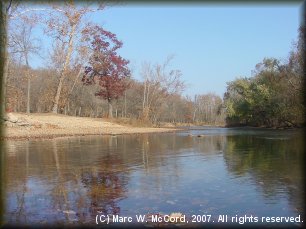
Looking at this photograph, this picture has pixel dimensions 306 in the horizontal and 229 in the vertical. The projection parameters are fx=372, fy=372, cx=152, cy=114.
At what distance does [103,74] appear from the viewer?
48.5 meters

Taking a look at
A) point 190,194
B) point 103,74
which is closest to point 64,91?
point 103,74

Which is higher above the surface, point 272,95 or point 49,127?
point 272,95

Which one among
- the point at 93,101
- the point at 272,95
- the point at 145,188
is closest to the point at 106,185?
the point at 145,188

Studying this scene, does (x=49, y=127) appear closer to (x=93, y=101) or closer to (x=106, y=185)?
(x=106, y=185)

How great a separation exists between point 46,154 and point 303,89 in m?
23.6

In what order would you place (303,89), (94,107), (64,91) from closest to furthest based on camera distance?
(303,89)
(64,91)
(94,107)

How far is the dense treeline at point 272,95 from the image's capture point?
35.2m

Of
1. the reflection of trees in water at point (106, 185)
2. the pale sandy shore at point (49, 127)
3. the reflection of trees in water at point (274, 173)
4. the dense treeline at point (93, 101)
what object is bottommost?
the reflection of trees in water at point (106, 185)

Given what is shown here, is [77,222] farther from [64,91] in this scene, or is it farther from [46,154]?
[64,91]

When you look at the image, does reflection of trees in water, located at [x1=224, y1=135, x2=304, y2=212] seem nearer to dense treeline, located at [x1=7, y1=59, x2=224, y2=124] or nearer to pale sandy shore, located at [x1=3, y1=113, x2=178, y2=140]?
pale sandy shore, located at [x1=3, y1=113, x2=178, y2=140]

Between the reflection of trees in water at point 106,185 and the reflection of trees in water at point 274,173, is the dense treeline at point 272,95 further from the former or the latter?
the reflection of trees in water at point 106,185

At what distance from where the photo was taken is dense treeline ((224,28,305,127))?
35188mm

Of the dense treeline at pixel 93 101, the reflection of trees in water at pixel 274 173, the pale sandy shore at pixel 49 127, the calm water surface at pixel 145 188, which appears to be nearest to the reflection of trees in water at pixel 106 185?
the calm water surface at pixel 145 188

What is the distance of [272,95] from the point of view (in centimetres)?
4784
